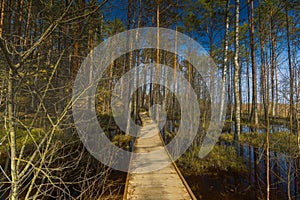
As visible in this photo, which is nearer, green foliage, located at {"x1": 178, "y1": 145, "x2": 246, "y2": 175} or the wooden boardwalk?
the wooden boardwalk

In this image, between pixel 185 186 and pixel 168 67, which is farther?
pixel 168 67

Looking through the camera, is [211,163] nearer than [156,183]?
No

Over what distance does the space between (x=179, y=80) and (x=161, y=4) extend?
9.69m

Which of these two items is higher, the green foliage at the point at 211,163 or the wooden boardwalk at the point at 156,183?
the wooden boardwalk at the point at 156,183

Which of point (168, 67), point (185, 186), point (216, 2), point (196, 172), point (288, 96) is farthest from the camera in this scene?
point (168, 67)

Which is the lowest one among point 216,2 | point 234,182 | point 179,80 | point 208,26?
point 234,182

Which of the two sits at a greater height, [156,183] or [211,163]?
[156,183]

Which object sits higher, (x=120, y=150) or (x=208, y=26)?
(x=208, y=26)

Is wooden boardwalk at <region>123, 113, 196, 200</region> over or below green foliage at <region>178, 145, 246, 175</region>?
over

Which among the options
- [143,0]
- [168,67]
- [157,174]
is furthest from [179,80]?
[157,174]

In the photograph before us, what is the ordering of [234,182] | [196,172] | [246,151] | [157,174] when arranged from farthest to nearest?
[246,151]
[196,172]
[234,182]
[157,174]

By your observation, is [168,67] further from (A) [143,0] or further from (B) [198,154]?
(B) [198,154]

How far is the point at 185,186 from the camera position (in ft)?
11.5

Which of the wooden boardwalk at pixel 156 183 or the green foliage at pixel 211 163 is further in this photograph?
the green foliage at pixel 211 163
